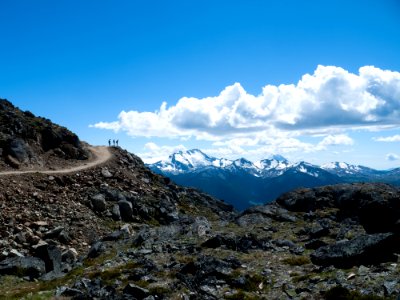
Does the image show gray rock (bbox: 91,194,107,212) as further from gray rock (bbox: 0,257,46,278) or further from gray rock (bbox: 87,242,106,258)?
gray rock (bbox: 0,257,46,278)

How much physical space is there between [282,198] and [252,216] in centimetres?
1319

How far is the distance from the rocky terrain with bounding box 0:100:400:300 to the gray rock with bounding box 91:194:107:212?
17 cm

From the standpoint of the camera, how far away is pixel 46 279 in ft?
98.0

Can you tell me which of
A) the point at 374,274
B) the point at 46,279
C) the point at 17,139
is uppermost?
the point at 17,139

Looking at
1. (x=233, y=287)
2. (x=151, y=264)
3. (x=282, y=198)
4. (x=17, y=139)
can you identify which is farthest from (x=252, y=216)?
(x=17, y=139)

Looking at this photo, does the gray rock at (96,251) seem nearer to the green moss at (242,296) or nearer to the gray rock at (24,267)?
the gray rock at (24,267)

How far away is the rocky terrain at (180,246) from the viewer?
22141 millimetres

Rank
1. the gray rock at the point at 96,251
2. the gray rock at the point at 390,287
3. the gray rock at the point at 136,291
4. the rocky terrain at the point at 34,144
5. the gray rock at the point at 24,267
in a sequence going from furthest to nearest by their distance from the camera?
A: the rocky terrain at the point at 34,144 < the gray rock at the point at 96,251 < the gray rock at the point at 24,267 < the gray rock at the point at 136,291 < the gray rock at the point at 390,287

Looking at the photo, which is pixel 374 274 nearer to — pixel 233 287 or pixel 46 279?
pixel 233 287

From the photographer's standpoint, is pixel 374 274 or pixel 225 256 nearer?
pixel 374 274

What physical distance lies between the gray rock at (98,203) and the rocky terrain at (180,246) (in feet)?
0.57

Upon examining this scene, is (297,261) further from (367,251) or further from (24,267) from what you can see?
(24,267)

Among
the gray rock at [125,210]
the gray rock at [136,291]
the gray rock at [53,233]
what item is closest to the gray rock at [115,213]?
the gray rock at [125,210]

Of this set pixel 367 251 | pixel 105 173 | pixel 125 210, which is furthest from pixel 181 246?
pixel 105 173
